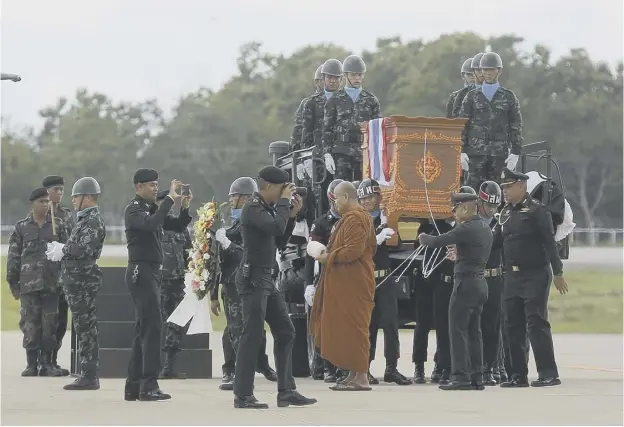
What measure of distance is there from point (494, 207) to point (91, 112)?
185 ft

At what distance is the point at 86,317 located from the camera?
15383 millimetres

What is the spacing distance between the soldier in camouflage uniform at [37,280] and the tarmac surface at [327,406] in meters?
0.54

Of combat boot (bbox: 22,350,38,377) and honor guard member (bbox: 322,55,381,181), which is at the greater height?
honor guard member (bbox: 322,55,381,181)

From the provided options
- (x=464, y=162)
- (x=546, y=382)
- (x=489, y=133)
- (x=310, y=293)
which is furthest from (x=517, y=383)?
(x=489, y=133)

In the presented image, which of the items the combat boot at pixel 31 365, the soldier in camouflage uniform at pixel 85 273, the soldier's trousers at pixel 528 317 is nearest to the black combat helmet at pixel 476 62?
the soldier's trousers at pixel 528 317

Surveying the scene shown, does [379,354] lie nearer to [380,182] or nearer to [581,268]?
[380,182]

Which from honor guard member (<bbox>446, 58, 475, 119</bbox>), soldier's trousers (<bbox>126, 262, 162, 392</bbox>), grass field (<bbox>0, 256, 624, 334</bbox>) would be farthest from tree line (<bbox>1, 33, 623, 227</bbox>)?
soldier's trousers (<bbox>126, 262, 162, 392</bbox>)

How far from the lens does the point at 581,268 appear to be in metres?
39.1

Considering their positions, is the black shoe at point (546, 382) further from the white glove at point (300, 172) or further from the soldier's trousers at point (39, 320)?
the soldier's trousers at point (39, 320)

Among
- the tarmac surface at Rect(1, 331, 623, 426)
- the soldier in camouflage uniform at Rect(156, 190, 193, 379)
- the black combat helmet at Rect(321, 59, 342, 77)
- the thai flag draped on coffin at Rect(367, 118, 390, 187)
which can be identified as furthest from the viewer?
the black combat helmet at Rect(321, 59, 342, 77)

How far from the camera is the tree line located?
60.0 m

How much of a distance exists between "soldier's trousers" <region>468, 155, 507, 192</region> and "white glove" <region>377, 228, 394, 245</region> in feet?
5.86

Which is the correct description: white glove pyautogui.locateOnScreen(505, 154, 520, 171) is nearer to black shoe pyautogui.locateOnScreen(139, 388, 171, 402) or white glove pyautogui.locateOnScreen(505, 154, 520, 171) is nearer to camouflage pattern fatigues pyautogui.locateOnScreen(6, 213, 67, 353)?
camouflage pattern fatigues pyautogui.locateOnScreen(6, 213, 67, 353)

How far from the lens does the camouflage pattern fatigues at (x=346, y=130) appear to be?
17531mm
